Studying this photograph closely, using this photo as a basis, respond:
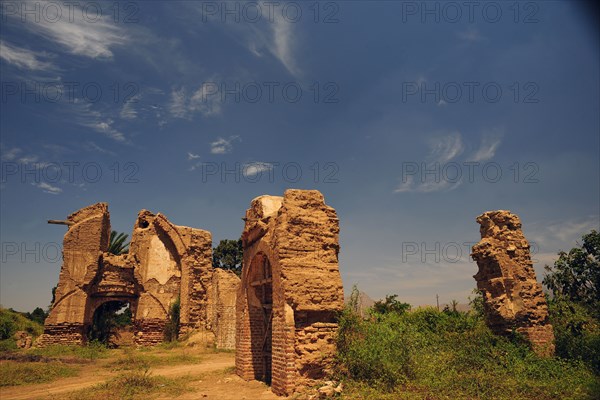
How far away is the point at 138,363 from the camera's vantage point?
1330 centimetres

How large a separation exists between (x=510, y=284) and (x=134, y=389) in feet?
32.0

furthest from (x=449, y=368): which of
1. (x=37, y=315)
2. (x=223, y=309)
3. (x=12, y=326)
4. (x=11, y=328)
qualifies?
(x=37, y=315)

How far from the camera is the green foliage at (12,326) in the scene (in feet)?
65.6

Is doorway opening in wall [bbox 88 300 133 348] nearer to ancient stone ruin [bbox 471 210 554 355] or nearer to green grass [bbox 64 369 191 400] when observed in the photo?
green grass [bbox 64 369 191 400]

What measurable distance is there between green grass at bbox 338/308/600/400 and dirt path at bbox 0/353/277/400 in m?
2.04

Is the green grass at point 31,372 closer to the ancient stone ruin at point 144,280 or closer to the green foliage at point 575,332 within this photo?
the ancient stone ruin at point 144,280

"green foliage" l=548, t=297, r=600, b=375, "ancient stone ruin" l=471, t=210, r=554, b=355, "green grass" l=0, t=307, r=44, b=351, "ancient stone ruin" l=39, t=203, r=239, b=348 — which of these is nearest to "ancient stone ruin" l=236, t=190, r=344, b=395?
"ancient stone ruin" l=471, t=210, r=554, b=355

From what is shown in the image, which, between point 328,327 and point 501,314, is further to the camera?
point 501,314

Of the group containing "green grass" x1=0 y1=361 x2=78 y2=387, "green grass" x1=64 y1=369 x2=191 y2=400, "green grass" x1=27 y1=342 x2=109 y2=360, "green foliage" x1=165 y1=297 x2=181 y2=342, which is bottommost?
"green grass" x1=27 y1=342 x2=109 y2=360

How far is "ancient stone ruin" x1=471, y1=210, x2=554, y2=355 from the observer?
29.9ft

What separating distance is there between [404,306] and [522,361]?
11.0 metres

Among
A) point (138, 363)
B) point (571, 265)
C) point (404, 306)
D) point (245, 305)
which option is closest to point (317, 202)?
point (245, 305)

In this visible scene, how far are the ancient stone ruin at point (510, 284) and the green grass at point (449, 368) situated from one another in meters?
0.40

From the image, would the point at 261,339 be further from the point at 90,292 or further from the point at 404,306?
the point at 90,292
